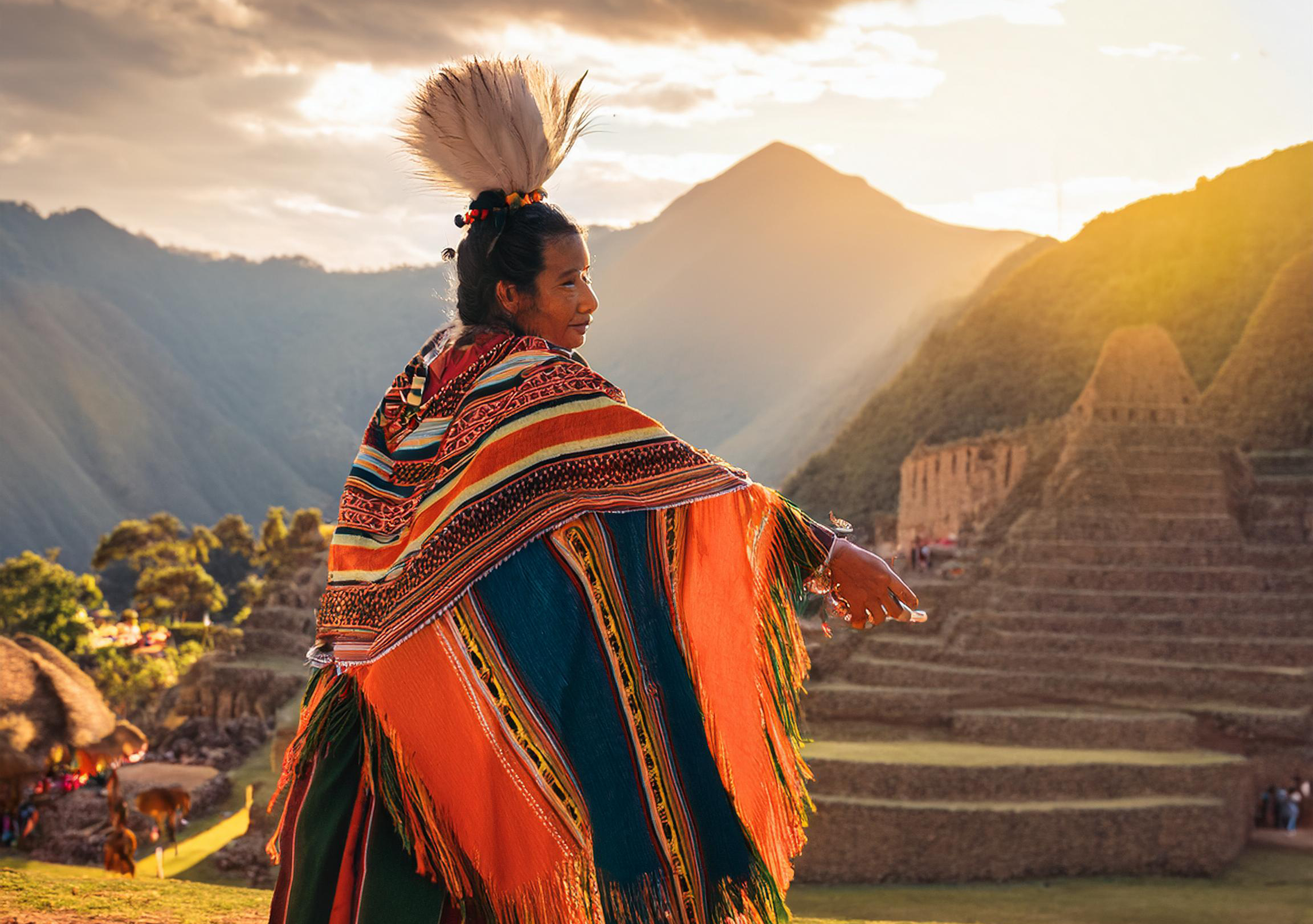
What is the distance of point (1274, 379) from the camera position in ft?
139

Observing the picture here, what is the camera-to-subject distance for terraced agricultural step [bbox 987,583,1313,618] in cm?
2334

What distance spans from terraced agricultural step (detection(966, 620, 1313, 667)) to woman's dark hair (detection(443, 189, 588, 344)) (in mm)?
19824

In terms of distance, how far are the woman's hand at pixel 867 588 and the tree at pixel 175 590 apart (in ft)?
144

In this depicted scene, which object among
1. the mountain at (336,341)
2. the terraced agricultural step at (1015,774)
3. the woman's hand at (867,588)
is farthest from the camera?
the mountain at (336,341)

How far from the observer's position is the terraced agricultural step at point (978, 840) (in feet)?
53.5

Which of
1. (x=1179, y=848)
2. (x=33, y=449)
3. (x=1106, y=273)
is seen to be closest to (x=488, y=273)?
(x=1179, y=848)

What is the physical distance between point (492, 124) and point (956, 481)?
32.6m

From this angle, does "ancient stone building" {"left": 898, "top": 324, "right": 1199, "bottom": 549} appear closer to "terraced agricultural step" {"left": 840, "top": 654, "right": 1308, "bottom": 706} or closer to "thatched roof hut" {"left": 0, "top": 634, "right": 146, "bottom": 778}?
"terraced agricultural step" {"left": 840, "top": 654, "right": 1308, "bottom": 706}

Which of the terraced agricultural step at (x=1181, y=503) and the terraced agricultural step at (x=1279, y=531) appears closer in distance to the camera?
the terraced agricultural step at (x=1181, y=503)

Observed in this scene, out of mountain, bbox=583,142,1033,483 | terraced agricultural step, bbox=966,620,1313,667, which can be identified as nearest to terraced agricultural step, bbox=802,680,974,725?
terraced agricultural step, bbox=966,620,1313,667

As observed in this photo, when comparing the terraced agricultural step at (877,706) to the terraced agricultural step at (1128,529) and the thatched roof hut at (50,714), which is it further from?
the thatched roof hut at (50,714)

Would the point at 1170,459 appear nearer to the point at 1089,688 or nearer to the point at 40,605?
the point at 1089,688

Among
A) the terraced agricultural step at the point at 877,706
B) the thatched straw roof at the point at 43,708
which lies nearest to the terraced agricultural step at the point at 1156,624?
the terraced agricultural step at the point at 877,706

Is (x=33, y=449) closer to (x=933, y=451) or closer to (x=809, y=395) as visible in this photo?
(x=809, y=395)
